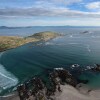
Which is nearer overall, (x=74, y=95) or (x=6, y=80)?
(x=74, y=95)

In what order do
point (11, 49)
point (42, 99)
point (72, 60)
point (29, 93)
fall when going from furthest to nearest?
point (11, 49), point (72, 60), point (29, 93), point (42, 99)

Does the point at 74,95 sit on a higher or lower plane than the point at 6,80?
higher

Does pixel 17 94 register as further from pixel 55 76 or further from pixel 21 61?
pixel 21 61

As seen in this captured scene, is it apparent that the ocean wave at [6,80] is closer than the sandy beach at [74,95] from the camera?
No

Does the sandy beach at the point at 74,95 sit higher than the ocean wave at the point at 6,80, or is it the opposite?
the sandy beach at the point at 74,95

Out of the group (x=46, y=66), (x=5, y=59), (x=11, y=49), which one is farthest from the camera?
(x=11, y=49)

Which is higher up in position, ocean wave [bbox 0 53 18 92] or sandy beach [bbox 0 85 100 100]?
sandy beach [bbox 0 85 100 100]

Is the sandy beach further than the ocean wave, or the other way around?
the ocean wave

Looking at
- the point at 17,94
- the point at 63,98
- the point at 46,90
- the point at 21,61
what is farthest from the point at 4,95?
the point at 21,61
